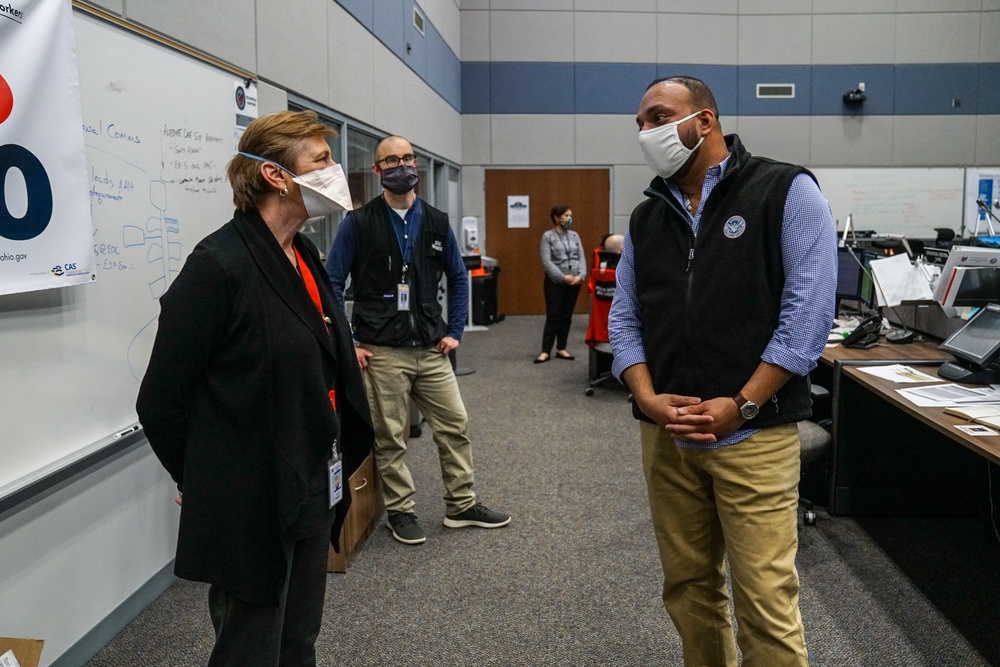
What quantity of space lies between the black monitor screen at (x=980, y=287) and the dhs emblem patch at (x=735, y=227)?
1.91 m

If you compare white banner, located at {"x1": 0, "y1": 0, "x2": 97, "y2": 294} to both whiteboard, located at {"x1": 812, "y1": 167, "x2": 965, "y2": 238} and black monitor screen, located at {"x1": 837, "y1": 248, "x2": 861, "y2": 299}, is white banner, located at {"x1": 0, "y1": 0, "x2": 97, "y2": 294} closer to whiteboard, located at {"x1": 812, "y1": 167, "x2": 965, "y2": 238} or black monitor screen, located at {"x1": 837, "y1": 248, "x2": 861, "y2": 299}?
black monitor screen, located at {"x1": 837, "y1": 248, "x2": 861, "y2": 299}

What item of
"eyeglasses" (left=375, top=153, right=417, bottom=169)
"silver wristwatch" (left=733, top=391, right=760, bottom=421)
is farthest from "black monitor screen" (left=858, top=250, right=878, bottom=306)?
"silver wristwatch" (left=733, top=391, right=760, bottom=421)

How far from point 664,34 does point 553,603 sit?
8.81 m

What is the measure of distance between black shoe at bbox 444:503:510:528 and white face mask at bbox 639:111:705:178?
6.25 ft

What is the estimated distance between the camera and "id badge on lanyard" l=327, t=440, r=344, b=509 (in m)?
1.64

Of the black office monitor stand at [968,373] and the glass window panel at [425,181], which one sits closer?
the black office monitor stand at [968,373]

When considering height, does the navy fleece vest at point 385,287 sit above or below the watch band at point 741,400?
above

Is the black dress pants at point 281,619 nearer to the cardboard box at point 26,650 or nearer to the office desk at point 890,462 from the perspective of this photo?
the cardboard box at point 26,650

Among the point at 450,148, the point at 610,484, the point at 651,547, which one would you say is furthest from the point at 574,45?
the point at 651,547

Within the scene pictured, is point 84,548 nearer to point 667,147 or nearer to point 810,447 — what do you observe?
point 667,147

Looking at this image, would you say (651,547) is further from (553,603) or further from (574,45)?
(574,45)

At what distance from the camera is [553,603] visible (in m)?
2.62

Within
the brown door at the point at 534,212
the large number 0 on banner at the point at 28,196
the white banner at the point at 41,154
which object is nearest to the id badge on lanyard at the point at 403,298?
the white banner at the point at 41,154

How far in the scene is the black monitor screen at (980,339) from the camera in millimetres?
2795
